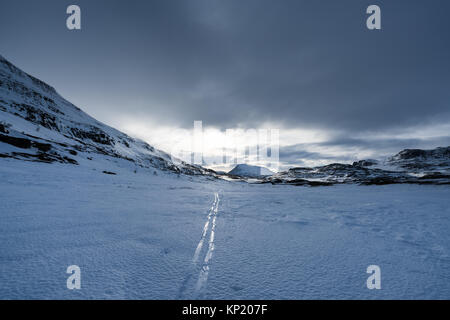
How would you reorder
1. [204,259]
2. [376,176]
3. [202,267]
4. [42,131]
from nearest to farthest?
[202,267]
[204,259]
[42,131]
[376,176]

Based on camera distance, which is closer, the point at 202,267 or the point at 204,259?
the point at 202,267

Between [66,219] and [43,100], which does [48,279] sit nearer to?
[66,219]

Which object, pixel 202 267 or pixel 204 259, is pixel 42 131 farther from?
pixel 202 267

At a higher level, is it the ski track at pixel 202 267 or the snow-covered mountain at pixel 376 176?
the ski track at pixel 202 267

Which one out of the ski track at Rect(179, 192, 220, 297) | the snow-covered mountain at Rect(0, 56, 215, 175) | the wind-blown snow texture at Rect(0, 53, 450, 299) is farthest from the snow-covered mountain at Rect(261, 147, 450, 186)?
the snow-covered mountain at Rect(0, 56, 215, 175)

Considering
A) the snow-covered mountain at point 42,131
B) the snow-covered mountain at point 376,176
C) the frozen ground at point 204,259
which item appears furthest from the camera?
the snow-covered mountain at point 376,176

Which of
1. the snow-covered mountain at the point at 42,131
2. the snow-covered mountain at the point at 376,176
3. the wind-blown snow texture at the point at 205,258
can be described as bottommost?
the snow-covered mountain at the point at 376,176

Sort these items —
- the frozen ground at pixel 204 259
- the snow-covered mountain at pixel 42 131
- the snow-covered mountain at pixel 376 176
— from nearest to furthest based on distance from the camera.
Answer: the frozen ground at pixel 204 259 → the snow-covered mountain at pixel 42 131 → the snow-covered mountain at pixel 376 176

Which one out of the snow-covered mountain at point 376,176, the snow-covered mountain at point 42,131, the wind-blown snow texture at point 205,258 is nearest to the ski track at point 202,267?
the wind-blown snow texture at point 205,258

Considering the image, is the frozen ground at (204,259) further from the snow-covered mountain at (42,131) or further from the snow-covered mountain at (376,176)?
the snow-covered mountain at (376,176)

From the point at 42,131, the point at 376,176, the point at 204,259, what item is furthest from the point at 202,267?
the point at 376,176

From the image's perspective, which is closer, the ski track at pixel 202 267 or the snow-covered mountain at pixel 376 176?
the ski track at pixel 202 267
